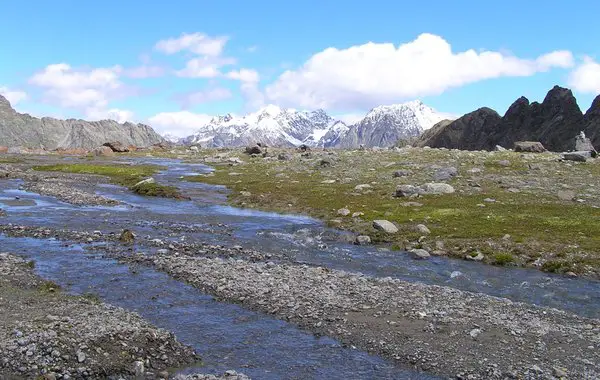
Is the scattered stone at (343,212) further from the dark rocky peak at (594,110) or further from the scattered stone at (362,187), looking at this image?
the dark rocky peak at (594,110)

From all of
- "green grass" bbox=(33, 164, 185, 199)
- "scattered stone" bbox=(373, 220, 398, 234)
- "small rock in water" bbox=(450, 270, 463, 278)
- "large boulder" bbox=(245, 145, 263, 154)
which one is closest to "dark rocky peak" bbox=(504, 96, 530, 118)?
"large boulder" bbox=(245, 145, 263, 154)

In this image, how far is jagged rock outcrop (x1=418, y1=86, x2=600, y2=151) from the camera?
138 metres

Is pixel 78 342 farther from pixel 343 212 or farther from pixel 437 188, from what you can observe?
pixel 437 188

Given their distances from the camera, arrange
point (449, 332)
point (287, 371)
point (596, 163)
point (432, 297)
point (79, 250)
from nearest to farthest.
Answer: point (287, 371) → point (449, 332) → point (432, 297) → point (79, 250) → point (596, 163)

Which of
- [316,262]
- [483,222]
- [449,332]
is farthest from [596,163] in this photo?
[449,332]

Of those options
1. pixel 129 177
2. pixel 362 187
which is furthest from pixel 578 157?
pixel 129 177

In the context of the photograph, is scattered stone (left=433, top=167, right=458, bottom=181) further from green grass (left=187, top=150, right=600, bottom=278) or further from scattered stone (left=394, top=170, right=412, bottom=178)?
scattered stone (left=394, top=170, right=412, bottom=178)

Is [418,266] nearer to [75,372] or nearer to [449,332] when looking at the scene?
[449,332]

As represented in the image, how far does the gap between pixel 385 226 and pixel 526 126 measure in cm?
13948

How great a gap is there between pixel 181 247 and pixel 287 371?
18.4 metres

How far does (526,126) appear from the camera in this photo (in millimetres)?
159000

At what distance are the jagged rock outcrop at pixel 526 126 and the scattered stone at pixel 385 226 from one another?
108835mm

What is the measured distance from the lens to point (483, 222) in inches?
1647

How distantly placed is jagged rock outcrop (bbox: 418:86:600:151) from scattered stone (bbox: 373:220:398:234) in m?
109
